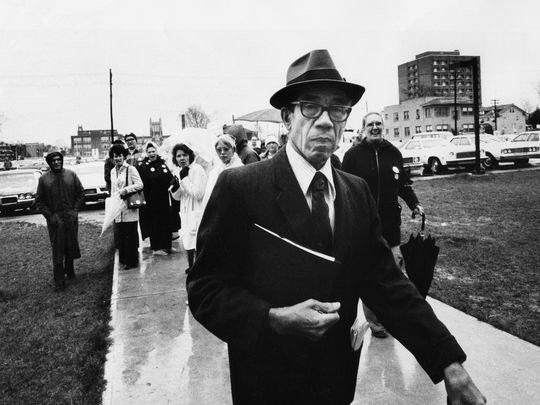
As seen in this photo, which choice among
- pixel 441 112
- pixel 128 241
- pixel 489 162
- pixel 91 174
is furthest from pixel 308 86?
pixel 441 112

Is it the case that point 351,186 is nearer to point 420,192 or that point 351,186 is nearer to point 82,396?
point 82,396

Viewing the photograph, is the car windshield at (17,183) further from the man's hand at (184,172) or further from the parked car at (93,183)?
the man's hand at (184,172)

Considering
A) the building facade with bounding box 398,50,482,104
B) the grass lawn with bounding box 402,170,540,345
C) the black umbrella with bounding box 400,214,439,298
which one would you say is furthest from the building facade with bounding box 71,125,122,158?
the black umbrella with bounding box 400,214,439,298

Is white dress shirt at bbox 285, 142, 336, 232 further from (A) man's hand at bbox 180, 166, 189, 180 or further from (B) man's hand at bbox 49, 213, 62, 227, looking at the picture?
(B) man's hand at bbox 49, 213, 62, 227

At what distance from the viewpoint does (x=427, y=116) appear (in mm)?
83125

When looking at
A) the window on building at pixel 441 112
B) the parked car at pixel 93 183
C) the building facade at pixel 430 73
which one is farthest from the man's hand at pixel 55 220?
the building facade at pixel 430 73

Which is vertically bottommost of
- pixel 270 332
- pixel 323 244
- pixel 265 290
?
pixel 270 332

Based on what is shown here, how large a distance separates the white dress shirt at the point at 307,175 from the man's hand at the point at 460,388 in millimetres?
617

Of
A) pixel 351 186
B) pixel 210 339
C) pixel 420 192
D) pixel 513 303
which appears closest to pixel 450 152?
pixel 420 192

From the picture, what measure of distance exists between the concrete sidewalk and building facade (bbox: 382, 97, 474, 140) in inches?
3078

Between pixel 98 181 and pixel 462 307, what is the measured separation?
1465 cm

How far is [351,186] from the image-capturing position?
5.96 feet

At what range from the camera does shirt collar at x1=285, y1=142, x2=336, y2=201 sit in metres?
1.60

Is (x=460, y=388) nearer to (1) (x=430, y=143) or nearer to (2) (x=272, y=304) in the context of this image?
(2) (x=272, y=304)
